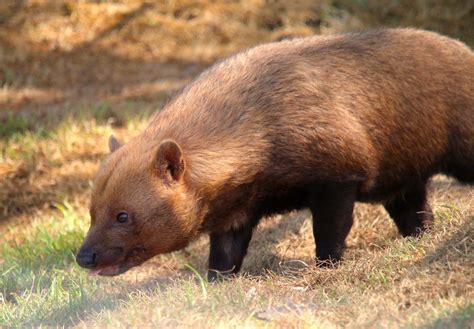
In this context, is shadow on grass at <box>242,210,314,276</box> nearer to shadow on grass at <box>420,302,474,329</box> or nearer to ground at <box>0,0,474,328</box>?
ground at <box>0,0,474,328</box>

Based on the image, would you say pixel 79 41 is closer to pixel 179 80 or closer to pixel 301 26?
pixel 179 80

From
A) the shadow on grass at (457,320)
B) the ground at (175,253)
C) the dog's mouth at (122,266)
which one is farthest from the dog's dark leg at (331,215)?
the shadow on grass at (457,320)

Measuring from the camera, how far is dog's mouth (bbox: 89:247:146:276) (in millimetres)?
5680

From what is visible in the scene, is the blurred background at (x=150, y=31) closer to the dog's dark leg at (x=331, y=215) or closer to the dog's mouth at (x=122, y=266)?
the dog's dark leg at (x=331, y=215)

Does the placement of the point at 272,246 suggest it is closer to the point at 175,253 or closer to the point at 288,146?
the point at 175,253

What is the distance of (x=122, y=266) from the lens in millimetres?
5719

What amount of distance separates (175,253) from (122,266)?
2.13m

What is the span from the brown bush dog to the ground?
1.10ft

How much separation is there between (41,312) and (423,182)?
2.98m

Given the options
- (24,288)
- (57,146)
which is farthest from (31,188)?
(24,288)

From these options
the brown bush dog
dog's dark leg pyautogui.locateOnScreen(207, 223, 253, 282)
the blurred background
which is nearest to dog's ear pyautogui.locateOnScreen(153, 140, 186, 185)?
the brown bush dog

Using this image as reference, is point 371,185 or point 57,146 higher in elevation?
point 371,185

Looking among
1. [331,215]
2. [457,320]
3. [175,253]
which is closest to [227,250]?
[331,215]

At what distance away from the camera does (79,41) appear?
11.7 m
